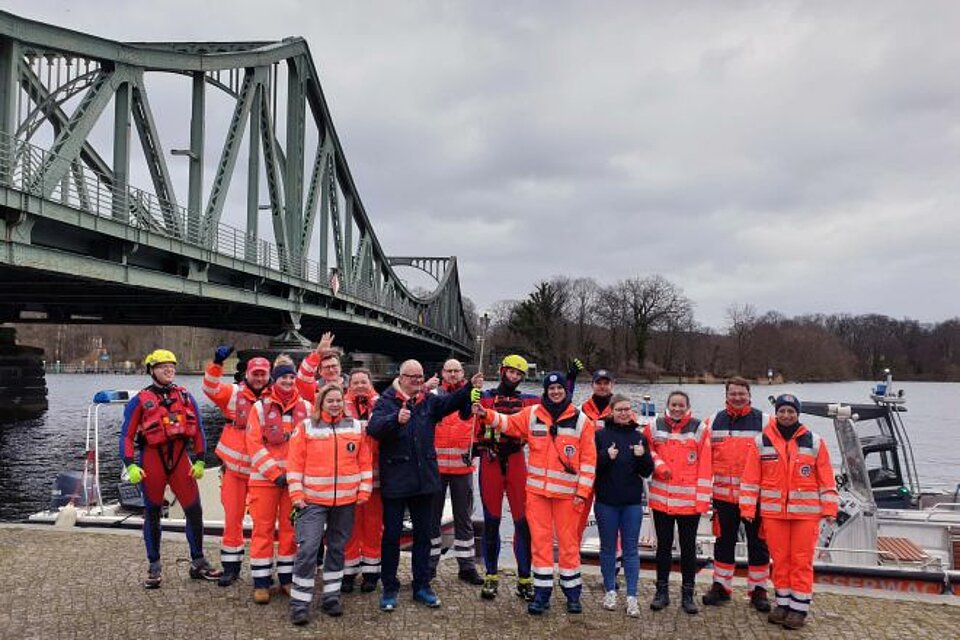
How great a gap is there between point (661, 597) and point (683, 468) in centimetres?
101

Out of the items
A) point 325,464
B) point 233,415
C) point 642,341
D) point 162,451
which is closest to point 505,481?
point 325,464

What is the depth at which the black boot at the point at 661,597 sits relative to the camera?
554 cm

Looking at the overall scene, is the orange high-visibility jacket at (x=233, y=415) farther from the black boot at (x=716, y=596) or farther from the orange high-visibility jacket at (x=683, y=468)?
the black boot at (x=716, y=596)

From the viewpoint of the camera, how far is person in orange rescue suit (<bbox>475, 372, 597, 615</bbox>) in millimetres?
5359

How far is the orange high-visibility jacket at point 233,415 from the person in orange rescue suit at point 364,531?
835 millimetres

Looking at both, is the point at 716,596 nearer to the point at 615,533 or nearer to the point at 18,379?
the point at 615,533

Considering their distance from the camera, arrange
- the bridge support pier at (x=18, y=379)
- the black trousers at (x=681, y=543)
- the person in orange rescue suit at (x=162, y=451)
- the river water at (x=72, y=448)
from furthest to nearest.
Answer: the bridge support pier at (x=18, y=379) < the river water at (x=72, y=448) < the person in orange rescue suit at (x=162, y=451) < the black trousers at (x=681, y=543)

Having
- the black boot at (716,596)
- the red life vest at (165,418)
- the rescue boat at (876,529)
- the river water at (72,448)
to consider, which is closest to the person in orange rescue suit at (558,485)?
the black boot at (716,596)

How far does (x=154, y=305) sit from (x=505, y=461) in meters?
20.9

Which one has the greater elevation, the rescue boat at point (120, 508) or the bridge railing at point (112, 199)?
the bridge railing at point (112, 199)

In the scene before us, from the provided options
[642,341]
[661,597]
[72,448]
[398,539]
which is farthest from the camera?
[642,341]

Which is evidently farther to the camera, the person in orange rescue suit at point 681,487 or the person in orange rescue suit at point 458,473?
the person in orange rescue suit at point 458,473

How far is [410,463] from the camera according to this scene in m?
5.42

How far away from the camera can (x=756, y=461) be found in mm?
5543
